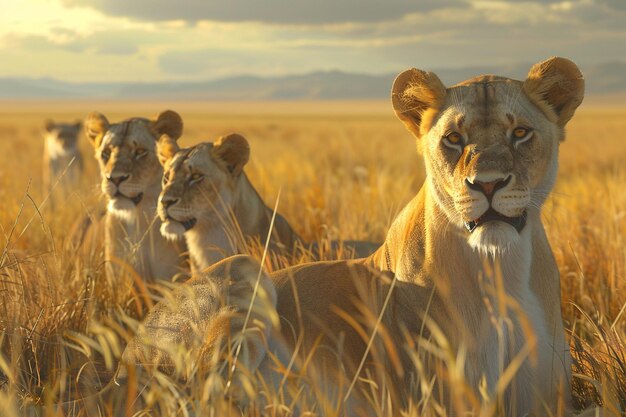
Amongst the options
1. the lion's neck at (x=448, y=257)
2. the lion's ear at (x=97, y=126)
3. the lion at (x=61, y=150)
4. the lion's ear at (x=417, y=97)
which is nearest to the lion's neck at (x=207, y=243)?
the lion's ear at (x=97, y=126)

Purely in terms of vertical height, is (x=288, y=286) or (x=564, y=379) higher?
(x=288, y=286)

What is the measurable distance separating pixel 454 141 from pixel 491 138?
151 millimetres

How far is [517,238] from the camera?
2.88 m

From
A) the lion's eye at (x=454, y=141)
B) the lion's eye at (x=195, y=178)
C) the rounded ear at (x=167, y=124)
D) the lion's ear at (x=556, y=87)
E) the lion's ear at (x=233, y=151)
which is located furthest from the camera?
the rounded ear at (x=167, y=124)

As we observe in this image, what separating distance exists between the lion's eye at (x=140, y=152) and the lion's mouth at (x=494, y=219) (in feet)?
10.4

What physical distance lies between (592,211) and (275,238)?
134 inches

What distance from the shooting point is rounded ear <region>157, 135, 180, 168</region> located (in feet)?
17.5

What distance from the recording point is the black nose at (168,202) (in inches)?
195

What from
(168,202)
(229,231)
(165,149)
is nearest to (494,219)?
(229,231)

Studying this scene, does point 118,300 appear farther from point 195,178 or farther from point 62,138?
point 62,138

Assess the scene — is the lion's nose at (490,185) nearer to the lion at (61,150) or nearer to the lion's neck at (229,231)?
the lion's neck at (229,231)

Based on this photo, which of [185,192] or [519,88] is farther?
[185,192]

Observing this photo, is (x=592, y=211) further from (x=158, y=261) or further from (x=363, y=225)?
(x=158, y=261)

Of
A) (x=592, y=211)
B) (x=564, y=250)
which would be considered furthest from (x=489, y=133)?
(x=592, y=211)
